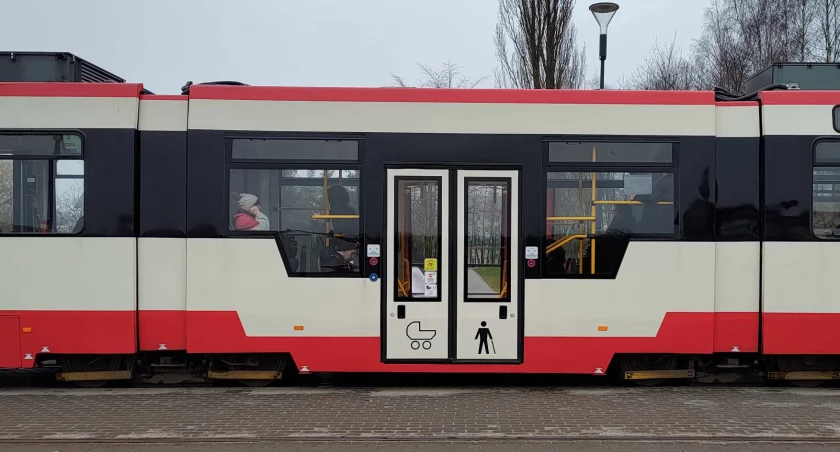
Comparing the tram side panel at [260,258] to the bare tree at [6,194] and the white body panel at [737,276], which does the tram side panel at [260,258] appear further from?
the white body panel at [737,276]

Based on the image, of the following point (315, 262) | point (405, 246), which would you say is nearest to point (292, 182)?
point (315, 262)

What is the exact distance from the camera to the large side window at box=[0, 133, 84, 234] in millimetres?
6754

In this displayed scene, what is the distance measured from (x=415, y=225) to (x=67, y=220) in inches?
148

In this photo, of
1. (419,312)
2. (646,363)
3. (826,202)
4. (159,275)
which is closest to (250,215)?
(159,275)

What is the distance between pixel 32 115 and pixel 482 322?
17.5 feet

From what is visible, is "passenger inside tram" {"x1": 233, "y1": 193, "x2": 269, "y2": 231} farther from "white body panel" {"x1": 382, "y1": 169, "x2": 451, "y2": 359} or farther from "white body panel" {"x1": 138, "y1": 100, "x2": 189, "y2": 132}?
"white body panel" {"x1": 382, "y1": 169, "x2": 451, "y2": 359}

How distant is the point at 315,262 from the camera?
676 centimetres

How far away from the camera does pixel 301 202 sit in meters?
6.77

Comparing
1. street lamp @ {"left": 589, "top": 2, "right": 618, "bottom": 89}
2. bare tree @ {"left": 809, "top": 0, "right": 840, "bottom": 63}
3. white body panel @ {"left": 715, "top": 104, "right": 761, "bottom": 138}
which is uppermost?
bare tree @ {"left": 809, "top": 0, "right": 840, "bottom": 63}

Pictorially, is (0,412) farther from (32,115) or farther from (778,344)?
(778,344)

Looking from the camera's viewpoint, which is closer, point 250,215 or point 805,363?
point 250,215

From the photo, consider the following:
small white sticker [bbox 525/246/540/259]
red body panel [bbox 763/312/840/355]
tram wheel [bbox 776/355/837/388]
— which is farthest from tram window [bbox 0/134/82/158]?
tram wheel [bbox 776/355/837/388]

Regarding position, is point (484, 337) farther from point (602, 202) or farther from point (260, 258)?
point (260, 258)

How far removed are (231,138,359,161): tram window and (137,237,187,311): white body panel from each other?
1271 millimetres
